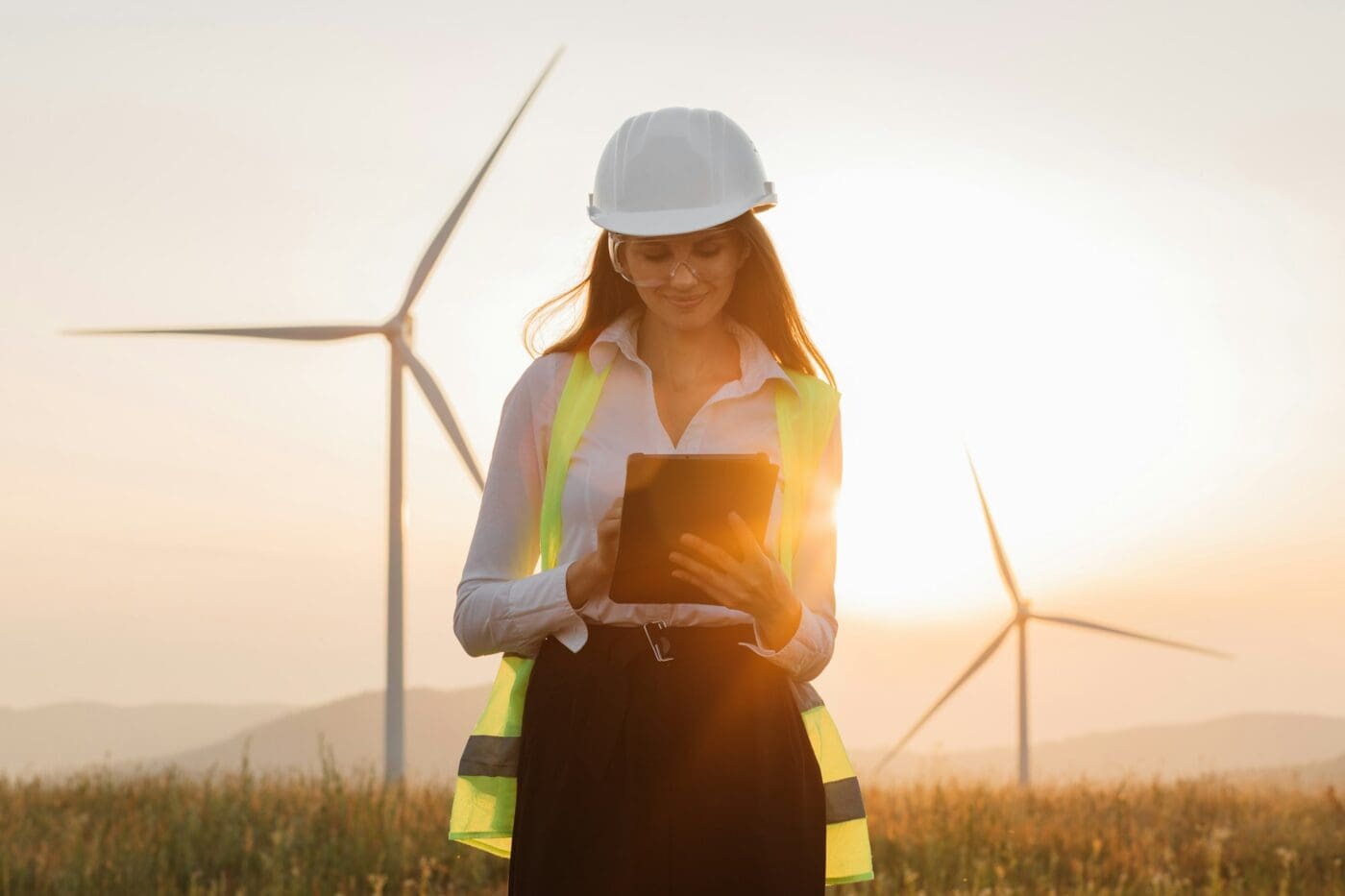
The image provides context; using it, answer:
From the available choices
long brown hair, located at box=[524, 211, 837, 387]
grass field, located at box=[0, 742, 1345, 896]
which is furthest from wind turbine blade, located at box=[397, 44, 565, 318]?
long brown hair, located at box=[524, 211, 837, 387]

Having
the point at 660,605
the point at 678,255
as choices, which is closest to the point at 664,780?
the point at 660,605

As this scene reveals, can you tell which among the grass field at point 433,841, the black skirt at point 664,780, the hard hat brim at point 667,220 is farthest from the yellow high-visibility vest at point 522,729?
the grass field at point 433,841

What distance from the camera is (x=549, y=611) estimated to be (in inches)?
152

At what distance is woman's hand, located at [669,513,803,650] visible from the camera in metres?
3.59

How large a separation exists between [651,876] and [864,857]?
683 mm

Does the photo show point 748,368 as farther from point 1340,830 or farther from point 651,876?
point 1340,830

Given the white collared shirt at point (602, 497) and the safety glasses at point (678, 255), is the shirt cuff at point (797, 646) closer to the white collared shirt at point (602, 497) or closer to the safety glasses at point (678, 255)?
the white collared shirt at point (602, 497)

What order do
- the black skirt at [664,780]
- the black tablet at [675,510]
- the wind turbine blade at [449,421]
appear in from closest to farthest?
the black tablet at [675,510] → the black skirt at [664,780] → the wind turbine blade at [449,421]

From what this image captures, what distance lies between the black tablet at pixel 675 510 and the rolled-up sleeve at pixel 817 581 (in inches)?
13.3

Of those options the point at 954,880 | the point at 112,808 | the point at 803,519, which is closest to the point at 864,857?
the point at 803,519

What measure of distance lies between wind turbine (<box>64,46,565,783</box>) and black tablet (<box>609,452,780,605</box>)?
51.1 ft

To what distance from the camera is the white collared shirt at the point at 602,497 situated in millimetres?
3918

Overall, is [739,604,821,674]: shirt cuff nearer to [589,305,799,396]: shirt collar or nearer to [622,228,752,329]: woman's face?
[589,305,799,396]: shirt collar

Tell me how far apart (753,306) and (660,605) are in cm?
97
